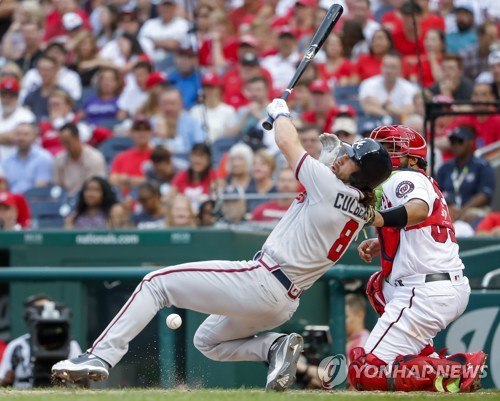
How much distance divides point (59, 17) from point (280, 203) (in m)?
7.65

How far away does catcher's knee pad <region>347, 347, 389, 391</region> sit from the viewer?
6434 mm

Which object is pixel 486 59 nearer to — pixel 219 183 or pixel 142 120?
pixel 219 183

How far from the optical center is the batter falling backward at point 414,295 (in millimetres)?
6383

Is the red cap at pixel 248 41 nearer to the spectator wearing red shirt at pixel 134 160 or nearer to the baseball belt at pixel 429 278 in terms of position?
the spectator wearing red shirt at pixel 134 160

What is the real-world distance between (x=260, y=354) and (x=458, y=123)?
554cm

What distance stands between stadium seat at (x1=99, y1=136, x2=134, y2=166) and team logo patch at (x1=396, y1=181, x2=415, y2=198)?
7557 mm

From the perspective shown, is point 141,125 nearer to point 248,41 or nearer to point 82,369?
point 248,41

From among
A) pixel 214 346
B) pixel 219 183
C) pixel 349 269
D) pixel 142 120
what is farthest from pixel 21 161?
pixel 214 346

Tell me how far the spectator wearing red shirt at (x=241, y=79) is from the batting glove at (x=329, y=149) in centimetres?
709

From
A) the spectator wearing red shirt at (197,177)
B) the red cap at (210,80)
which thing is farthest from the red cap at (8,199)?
the red cap at (210,80)

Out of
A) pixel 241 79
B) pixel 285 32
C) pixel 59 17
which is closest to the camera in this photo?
pixel 285 32

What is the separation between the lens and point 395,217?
614cm

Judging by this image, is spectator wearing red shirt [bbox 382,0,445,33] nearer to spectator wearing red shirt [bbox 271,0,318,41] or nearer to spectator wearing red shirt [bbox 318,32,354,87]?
spectator wearing red shirt [bbox 318,32,354,87]

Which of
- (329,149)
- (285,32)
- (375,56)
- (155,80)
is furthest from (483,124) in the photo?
(329,149)
